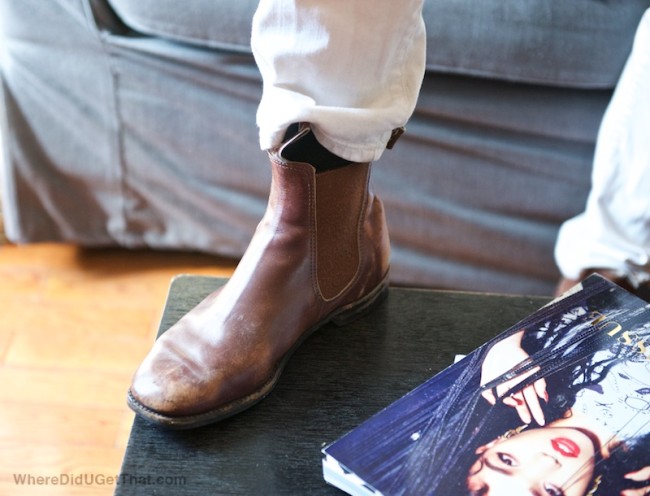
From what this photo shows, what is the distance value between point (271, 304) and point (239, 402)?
3.3 inches

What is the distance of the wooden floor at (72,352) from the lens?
3.17ft

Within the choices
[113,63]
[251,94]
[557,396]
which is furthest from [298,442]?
[113,63]

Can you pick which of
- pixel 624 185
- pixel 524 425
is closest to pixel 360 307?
pixel 524 425

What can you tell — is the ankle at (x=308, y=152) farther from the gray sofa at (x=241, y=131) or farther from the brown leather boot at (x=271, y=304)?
the gray sofa at (x=241, y=131)

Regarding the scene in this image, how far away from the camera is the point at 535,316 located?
26.0 inches

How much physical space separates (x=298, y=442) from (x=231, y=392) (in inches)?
2.5

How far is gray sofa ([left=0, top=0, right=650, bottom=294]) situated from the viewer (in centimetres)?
105

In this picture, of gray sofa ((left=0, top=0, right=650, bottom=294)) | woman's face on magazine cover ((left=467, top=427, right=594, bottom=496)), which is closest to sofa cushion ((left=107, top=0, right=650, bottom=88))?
gray sofa ((left=0, top=0, right=650, bottom=294))

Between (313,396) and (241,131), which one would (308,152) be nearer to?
(313,396)

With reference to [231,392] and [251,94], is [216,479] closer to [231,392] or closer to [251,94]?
[231,392]

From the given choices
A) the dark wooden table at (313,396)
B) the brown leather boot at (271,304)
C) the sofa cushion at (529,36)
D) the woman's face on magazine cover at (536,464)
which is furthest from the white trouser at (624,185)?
the woman's face on magazine cover at (536,464)

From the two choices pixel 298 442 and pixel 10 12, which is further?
pixel 10 12

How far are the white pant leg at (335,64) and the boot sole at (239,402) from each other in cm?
15

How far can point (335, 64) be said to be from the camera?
609 mm
